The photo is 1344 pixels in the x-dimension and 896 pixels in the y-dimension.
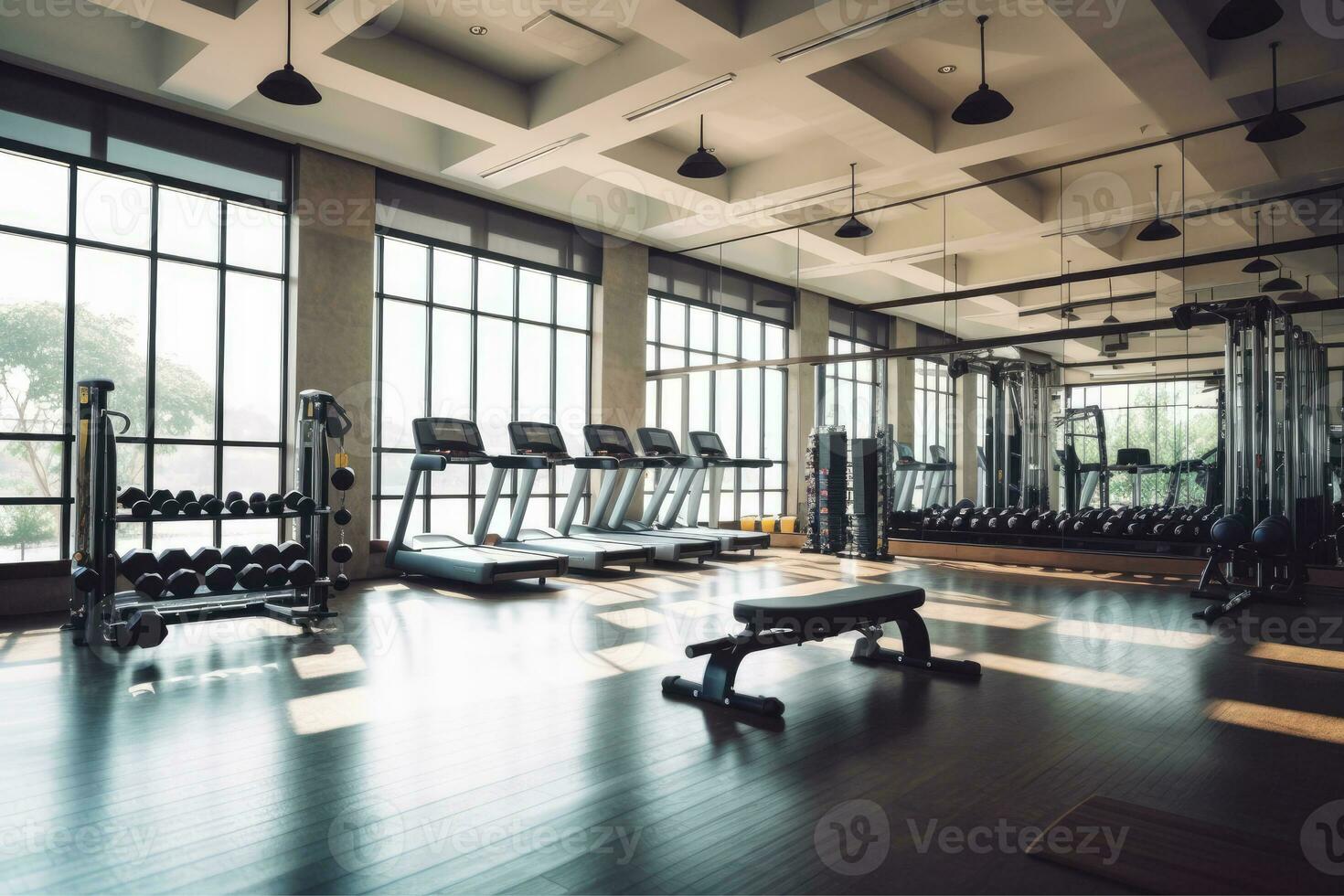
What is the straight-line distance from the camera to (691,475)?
1036cm

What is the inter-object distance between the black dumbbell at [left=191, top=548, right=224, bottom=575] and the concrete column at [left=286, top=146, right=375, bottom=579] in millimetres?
2497

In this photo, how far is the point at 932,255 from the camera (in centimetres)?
1071

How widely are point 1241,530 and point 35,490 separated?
29.8ft

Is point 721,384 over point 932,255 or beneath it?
beneath

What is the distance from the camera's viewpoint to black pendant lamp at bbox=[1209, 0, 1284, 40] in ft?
13.9

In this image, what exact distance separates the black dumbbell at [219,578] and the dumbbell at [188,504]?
364 millimetres

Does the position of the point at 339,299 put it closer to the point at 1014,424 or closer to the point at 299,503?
the point at 299,503

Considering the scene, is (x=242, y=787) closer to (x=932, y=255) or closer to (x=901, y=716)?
(x=901, y=716)

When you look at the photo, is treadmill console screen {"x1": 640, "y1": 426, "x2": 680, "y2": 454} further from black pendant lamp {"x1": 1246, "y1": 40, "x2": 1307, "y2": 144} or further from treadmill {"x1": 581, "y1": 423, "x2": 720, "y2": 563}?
black pendant lamp {"x1": 1246, "y1": 40, "x2": 1307, "y2": 144}

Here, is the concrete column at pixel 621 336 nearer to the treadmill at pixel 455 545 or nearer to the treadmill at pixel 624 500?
the treadmill at pixel 624 500

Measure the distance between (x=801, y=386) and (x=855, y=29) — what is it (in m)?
7.55

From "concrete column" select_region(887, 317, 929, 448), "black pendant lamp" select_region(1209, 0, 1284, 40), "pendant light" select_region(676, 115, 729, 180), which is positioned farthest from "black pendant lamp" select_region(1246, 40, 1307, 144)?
"concrete column" select_region(887, 317, 929, 448)

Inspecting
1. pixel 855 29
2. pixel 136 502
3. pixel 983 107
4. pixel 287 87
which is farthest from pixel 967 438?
pixel 136 502

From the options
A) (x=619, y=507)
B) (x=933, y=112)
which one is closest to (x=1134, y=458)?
(x=933, y=112)
